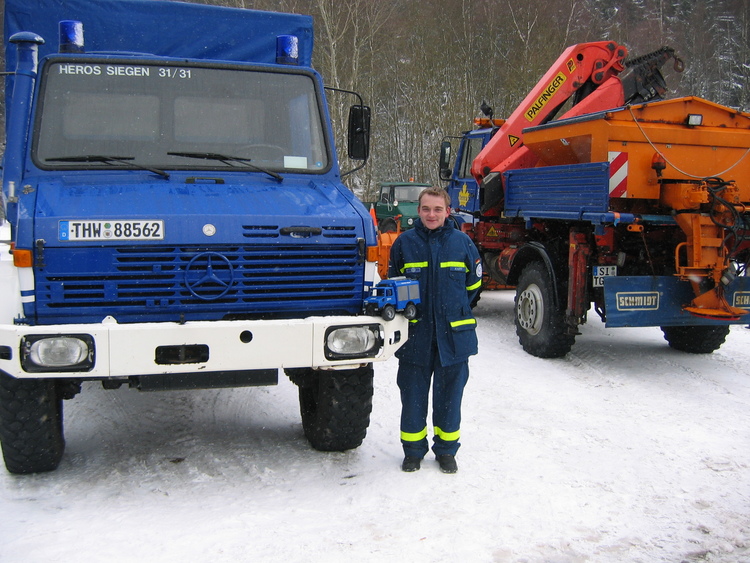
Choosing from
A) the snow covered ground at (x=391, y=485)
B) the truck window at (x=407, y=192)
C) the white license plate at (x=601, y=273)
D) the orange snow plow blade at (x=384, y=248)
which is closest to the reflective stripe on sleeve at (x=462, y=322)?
the snow covered ground at (x=391, y=485)

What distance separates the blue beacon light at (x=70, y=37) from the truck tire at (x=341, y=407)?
2767mm

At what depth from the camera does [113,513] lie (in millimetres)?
3666

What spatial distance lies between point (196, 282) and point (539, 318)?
15.5 feet

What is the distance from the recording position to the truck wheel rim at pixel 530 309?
298 inches

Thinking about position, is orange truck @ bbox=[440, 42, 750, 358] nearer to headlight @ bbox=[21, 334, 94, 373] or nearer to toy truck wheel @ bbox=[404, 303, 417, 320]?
toy truck wheel @ bbox=[404, 303, 417, 320]

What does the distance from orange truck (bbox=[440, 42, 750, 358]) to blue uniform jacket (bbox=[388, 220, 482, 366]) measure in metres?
2.63

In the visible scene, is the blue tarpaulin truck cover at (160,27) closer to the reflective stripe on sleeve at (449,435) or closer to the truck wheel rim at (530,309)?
the reflective stripe on sleeve at (449,435)

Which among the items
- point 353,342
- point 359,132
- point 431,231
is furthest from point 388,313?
point 359,132

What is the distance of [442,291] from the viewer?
4.23 metres

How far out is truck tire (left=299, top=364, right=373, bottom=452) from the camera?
4.37 meters

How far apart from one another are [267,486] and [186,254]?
144cm

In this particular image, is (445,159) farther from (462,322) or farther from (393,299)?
(393,299)

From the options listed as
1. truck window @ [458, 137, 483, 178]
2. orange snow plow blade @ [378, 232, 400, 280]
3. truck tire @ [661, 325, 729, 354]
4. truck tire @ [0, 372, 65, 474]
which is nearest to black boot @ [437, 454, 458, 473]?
orange snow plow blade @ [378, 232, 400, 280]

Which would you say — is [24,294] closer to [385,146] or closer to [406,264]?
[406,264]
